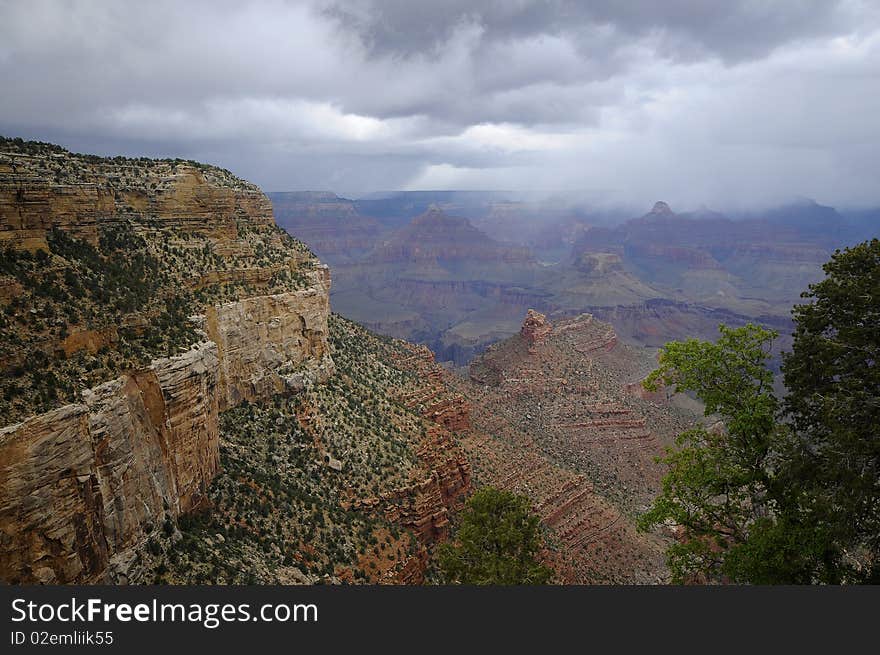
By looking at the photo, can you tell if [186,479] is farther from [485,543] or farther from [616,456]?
[616,456]

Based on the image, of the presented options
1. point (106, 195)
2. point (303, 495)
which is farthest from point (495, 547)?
point (106, 195)

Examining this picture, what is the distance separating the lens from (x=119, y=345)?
20875mm

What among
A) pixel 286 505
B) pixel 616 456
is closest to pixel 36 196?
pixel 286 505

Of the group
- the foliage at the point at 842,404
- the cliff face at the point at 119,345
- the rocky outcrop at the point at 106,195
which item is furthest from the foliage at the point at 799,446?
the rocky outcrop at the point at 106,195

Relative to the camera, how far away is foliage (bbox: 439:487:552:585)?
1936cm

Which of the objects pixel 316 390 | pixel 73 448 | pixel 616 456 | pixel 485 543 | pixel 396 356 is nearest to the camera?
pixel 73 448

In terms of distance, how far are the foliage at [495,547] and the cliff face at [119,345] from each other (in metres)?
10.7

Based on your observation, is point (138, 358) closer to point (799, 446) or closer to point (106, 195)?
point (106, 195)

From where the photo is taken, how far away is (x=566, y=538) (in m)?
42.6

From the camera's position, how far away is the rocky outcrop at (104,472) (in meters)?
15.1

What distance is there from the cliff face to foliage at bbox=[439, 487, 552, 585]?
10.7m

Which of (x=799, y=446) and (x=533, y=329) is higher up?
(x=799, y=446)

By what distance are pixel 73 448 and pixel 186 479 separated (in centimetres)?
674

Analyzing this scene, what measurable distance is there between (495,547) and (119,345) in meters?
15.6
